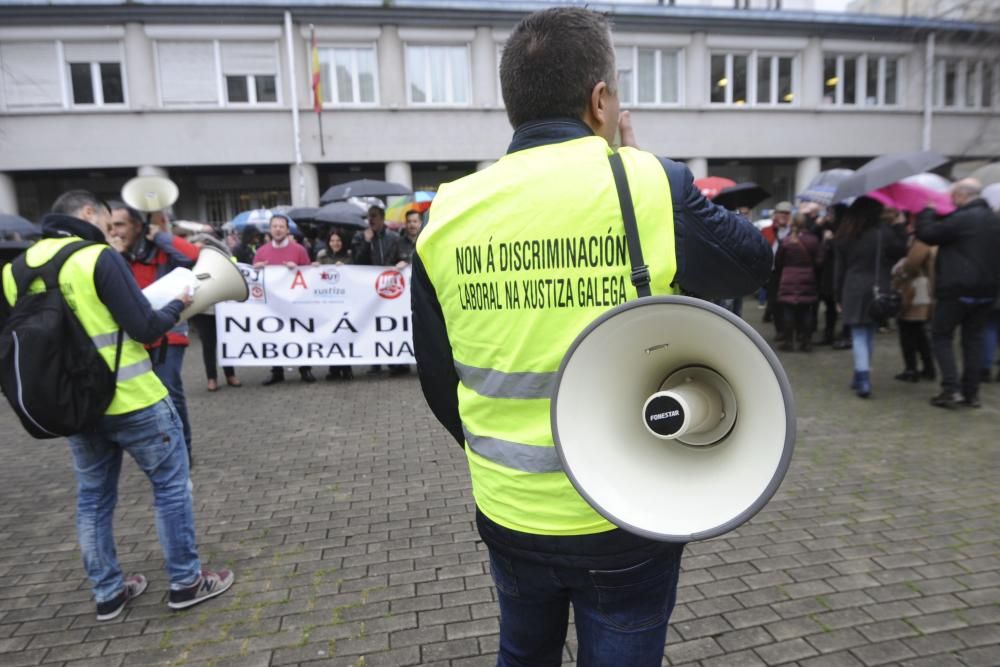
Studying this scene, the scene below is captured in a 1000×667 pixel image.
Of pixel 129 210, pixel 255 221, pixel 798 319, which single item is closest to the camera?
pixel 129 210

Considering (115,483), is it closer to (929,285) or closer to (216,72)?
(929,285)

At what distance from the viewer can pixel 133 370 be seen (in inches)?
116

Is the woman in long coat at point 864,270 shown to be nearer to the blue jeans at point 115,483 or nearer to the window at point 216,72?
the blue jeans at point 115,483

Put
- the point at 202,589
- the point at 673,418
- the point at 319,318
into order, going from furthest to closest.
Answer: the point at 319,318
the point at 202,589
the point at 673,418

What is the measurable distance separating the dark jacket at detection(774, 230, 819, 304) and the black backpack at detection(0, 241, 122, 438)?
823cm

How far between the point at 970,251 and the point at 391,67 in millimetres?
16332

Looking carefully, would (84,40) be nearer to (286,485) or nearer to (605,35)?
(286,485)

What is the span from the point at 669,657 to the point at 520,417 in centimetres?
179

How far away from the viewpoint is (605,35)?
140 cm

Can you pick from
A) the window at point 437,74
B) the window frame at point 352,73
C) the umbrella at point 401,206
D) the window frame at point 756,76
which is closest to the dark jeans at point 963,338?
the umbrella at point 401,206

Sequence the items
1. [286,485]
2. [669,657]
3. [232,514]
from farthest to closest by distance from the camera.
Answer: [286,485], [232,514], [669,657]

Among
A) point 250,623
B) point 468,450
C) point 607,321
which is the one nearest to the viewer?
point 607,321

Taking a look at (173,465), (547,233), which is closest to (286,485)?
(173,465)

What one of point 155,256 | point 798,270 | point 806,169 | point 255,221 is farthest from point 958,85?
point 155,256
